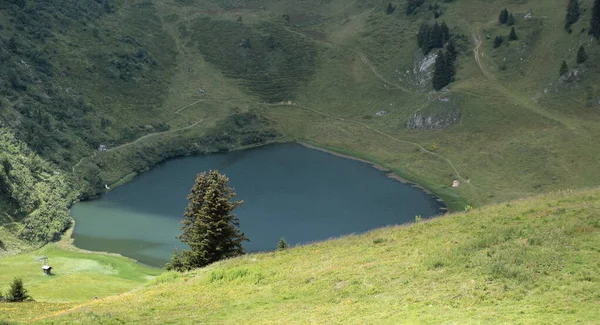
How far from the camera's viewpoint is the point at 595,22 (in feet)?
473

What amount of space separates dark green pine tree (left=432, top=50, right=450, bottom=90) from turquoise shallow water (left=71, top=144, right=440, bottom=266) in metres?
31.5

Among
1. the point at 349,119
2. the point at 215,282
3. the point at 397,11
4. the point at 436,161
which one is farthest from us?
the point at 397,11

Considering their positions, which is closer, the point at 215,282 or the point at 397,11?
the point at 215,282

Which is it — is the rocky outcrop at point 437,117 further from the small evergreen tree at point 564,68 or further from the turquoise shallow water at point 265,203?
the small evergreen tree at point 564,68

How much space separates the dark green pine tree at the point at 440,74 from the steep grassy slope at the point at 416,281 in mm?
112869

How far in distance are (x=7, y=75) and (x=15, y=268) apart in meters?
76.9

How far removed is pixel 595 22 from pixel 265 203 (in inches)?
3373

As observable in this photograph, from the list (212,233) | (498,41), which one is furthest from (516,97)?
(212,233)

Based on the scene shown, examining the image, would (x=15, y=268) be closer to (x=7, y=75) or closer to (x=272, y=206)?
(x=272, y=206)

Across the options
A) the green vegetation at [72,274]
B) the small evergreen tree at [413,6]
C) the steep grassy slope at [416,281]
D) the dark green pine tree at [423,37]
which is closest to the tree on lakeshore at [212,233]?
the steep grassy slope at [416,281]

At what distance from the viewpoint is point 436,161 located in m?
137

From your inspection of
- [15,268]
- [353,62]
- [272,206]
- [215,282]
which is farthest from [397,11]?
[215,282]

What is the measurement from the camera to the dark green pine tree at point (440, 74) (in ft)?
521

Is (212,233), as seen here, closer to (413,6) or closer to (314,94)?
(314,94)
